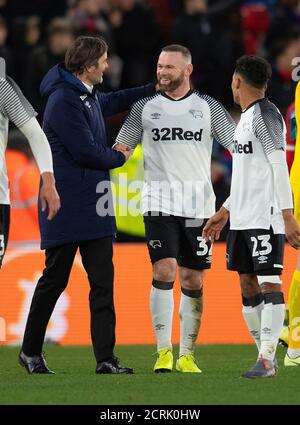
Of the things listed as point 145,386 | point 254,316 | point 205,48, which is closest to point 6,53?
point 205,48

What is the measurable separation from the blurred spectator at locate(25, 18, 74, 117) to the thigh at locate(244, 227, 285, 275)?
7121 millimetres

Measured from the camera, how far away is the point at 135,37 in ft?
51.1

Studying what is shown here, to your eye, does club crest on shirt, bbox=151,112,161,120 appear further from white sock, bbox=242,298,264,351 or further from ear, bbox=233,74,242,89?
white sock, bbox=242,298,264,351

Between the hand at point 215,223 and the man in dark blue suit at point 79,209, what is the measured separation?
24.6 inches

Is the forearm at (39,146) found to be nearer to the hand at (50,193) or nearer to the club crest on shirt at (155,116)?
the hand at (50,193)

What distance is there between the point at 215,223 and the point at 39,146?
136cm

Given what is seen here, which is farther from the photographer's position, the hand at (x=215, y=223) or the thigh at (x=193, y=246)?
the thigh at (x=193, y=246)

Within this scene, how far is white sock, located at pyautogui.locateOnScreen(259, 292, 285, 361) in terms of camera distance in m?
7.64

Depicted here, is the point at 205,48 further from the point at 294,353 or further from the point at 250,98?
the point at 250,98

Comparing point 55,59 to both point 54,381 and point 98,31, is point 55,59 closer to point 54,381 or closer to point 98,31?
point 98,31

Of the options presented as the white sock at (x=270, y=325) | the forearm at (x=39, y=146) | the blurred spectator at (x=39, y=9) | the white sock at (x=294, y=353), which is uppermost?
the blurred spectator at (x=39, y=9)

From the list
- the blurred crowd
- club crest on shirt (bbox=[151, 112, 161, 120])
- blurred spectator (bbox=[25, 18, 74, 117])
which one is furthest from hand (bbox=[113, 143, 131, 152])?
blurred spectator (bbox=[25, 18, 74, 117])

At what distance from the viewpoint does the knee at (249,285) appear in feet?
26.7

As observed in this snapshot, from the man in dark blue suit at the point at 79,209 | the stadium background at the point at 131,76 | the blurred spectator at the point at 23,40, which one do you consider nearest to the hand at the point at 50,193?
the man in dark blue suit at the point at 79,209
